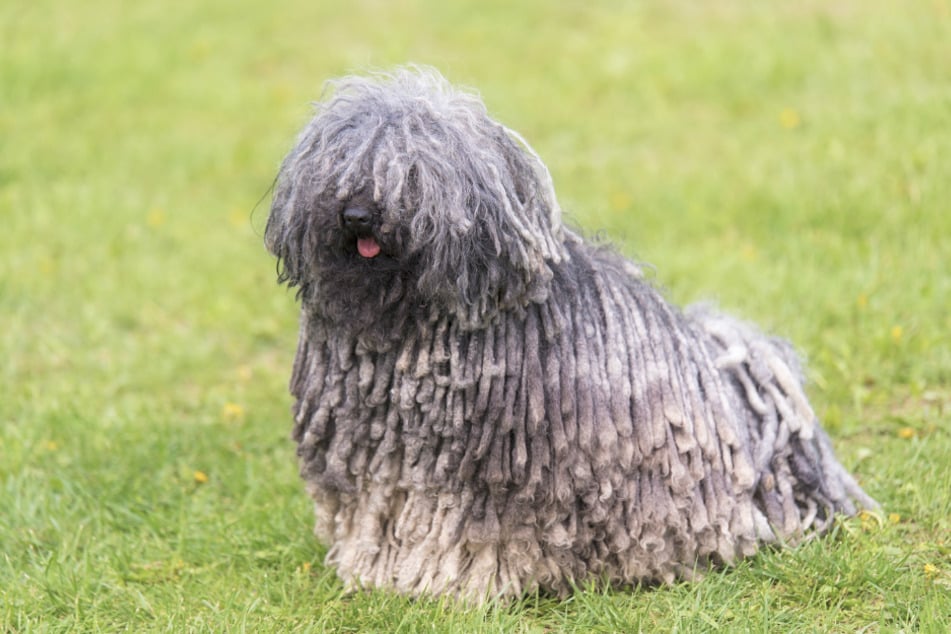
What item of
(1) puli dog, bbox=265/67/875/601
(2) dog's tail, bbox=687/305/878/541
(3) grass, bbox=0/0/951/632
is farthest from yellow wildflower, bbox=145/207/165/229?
(2) dog's tail, bbox=687/305/878/541

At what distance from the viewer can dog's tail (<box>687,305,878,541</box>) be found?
4.06 meters

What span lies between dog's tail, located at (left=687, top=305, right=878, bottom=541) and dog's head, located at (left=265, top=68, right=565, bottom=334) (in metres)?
0.86

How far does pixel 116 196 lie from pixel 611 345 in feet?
15.6

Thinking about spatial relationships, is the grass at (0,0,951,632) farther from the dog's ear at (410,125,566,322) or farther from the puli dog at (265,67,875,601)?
the dog's ear at (410,125,566,322)

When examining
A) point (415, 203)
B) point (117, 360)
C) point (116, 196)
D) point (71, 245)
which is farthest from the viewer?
point (116, 196)

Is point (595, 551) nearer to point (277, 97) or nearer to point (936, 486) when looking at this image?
point (936, 486)

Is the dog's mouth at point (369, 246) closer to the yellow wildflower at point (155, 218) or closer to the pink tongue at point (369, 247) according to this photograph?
the pink tongue at point (369, 247)

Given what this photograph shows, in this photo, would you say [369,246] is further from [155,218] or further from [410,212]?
[155,218]

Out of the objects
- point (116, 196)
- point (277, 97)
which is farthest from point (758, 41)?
point (116, 196)

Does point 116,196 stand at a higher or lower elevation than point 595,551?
higher

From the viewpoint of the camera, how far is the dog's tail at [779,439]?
4062mm

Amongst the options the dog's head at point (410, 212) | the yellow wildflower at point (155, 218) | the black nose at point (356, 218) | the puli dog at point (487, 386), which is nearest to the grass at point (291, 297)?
the yellow wildflower at point (155, 218)

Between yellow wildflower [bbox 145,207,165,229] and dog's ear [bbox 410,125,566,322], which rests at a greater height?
dog's ear [bbox 410,125,566,322]

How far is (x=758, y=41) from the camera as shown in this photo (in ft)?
27.8
